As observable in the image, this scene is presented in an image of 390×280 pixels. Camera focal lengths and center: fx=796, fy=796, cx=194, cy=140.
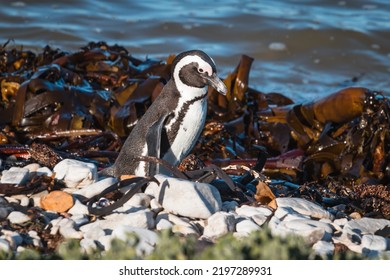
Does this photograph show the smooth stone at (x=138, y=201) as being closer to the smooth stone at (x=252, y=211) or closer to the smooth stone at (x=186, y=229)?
the smooth stone at (x=186, y=229)

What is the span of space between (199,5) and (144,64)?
5840mm

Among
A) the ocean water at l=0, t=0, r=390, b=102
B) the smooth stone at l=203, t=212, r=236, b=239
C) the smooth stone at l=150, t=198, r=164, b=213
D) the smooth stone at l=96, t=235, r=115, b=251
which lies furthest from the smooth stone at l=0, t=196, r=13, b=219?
the ocean water at l=0, t=0, r=390, b=102

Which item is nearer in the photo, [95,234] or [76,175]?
[95,234]

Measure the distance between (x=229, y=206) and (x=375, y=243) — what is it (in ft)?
2.51

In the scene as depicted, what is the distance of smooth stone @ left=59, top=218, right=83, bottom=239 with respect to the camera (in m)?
3.56

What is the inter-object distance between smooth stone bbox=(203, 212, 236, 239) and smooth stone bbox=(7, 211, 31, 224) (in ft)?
2.74

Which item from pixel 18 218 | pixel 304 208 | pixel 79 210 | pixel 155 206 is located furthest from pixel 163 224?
pixel 304 208

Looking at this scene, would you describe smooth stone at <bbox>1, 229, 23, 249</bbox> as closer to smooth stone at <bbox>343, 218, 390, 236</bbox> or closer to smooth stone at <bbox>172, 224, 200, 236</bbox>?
smooth stone at <bbox>172, 224, 200, 236</bbox>

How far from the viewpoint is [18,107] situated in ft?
21.1

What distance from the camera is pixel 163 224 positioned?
3678 mm

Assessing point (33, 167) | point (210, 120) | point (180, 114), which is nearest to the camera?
point (33, 167)

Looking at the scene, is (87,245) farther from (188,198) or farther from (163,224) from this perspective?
(188,198)

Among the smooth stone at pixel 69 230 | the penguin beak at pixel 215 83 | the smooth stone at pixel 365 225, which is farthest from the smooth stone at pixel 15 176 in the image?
the smooth stone at pixel 365 225
